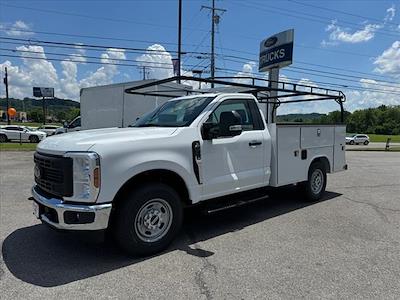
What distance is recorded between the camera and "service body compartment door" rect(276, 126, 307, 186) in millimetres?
6257

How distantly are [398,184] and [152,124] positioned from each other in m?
8.01

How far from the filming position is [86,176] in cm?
384

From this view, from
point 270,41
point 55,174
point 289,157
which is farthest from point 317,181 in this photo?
point 270,41

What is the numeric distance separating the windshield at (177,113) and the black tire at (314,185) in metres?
3.10

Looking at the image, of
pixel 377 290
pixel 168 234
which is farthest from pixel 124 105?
pixel 377 290

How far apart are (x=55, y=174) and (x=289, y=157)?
4.10 m

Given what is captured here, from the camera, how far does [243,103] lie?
5852 millimetres

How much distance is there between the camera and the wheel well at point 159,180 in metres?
4.21

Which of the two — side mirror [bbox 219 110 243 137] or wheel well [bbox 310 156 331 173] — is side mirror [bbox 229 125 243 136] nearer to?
side mirror [bbox 219 110 243 137]

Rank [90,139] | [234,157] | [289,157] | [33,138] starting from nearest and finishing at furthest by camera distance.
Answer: [90,139], [234,157], [289,157], [33,138]

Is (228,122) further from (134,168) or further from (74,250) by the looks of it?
(74,250)

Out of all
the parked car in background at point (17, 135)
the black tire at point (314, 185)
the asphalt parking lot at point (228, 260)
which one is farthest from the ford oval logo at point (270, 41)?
the asphalt parking lot at point (228, 260)

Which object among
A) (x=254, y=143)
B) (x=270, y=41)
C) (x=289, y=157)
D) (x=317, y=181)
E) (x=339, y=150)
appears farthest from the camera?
(x=270, y=41)

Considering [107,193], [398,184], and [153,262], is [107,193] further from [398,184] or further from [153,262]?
[398,184]
